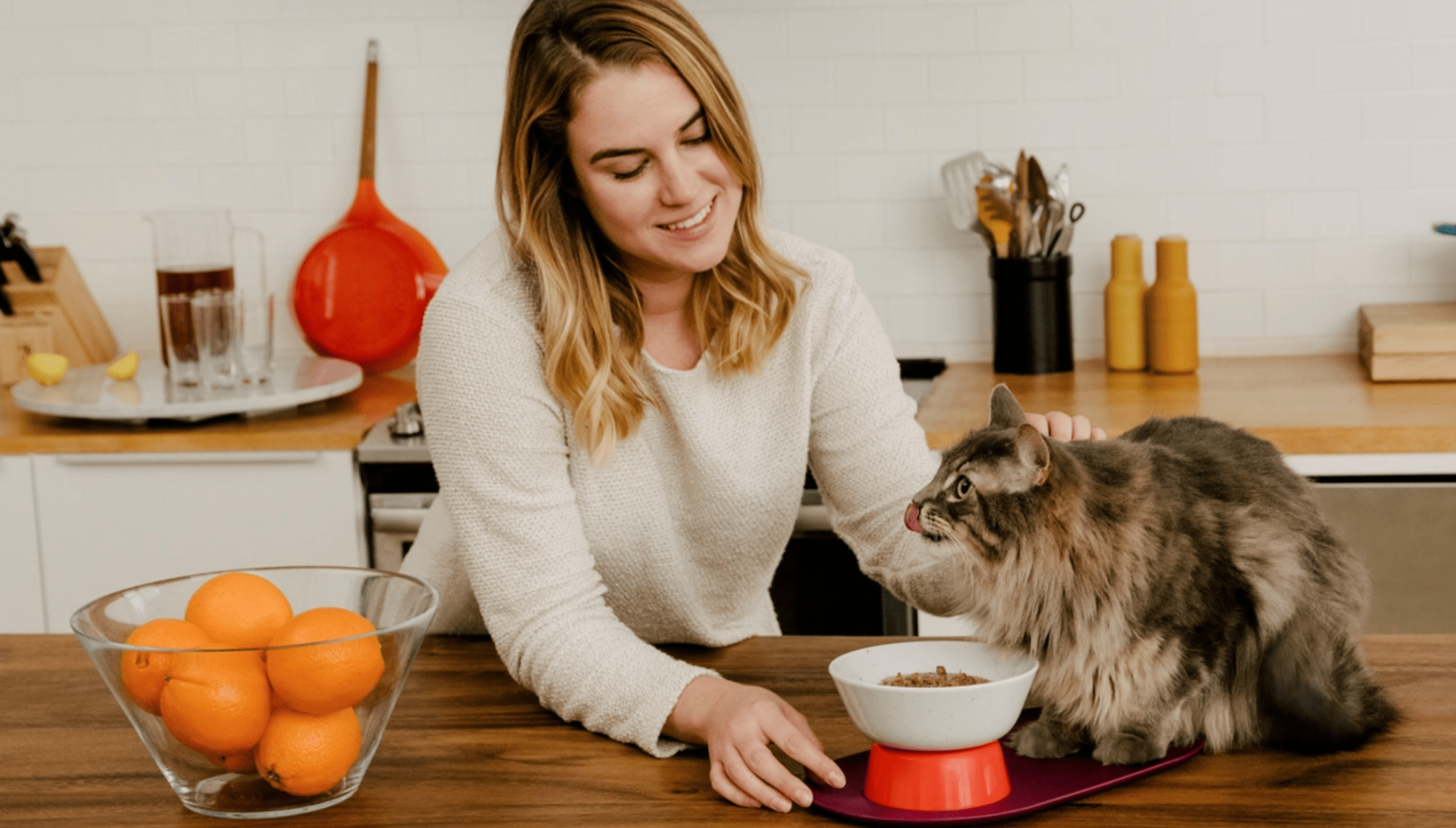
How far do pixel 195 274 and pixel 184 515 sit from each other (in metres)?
0.54

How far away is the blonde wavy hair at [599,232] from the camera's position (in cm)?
148

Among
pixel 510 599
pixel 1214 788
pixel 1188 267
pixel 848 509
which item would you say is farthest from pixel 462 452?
pixel 1188 267

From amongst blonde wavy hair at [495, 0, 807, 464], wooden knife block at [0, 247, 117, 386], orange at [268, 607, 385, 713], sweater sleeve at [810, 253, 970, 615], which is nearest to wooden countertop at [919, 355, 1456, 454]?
sweater sleeve at [810, 253, 970, 615]

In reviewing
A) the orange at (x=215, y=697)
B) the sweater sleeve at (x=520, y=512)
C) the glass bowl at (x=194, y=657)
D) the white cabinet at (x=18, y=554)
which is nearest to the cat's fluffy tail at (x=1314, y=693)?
the sweater sleeve at (x=520, y=512)

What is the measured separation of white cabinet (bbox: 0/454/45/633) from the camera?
276 cm

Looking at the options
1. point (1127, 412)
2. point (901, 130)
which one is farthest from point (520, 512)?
point (901, 130)

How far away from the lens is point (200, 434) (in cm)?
272

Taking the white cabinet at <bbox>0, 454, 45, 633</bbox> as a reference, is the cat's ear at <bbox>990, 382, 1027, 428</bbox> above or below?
above

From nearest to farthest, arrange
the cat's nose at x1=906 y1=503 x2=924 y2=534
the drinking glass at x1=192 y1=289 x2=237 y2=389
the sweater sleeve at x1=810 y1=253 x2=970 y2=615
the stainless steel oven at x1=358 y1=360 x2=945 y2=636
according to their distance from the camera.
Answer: the cat's nose at x1=906 y1=503 x2=924 y2=534, the sweater sleeve at x1=810 y1=253 x2=970 y2=615, the stainless steel oven at x1=358 y1=360 x2=945 y2=636, the drinking glass at x1=192 y1=289 x2=237 y2=389

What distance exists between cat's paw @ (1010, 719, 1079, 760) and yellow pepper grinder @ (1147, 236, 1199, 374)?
1916mm

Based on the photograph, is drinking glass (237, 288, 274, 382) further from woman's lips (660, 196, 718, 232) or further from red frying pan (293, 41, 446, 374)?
woman's lips (660, 196, 718, 232)

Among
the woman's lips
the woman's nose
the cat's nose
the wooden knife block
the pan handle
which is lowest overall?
the cat's nose

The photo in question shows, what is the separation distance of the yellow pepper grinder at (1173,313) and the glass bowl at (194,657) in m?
2.08

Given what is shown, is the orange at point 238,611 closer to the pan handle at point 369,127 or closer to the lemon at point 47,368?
the lemon at point 47,368
